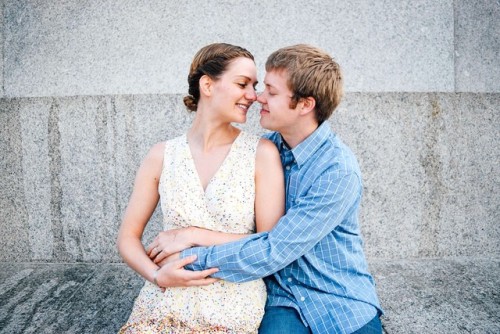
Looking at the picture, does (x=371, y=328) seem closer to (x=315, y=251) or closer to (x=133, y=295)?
(x=315, y=251)

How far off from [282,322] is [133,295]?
1.35m

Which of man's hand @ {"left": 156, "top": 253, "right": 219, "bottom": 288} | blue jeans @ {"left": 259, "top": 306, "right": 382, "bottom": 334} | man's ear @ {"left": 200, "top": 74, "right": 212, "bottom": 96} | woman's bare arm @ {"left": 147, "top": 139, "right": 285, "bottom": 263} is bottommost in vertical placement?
blue jeans @ {"left": 259, "top": 306, "right": 382, "bottom": 334}

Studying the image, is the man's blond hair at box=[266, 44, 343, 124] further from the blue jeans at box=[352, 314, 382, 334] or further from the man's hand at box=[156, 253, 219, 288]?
the blue jeans at box=[352, 314, 382, 334]

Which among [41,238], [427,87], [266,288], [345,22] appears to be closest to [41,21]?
[41,238]

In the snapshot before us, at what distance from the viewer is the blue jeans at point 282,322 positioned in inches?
80.4

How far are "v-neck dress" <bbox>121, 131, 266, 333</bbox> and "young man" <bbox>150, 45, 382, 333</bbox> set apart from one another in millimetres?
116

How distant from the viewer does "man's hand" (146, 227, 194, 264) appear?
2080mm

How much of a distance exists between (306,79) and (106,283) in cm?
205

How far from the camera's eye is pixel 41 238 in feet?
11.2

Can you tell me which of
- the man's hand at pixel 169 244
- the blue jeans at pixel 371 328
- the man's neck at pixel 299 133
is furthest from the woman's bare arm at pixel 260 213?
the blue jeans at pixel 371 328

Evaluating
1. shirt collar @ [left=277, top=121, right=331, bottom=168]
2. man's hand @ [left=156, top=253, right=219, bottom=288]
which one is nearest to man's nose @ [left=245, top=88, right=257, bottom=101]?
shirt collar @ [left=277, top=121, right=331, bottom=168]

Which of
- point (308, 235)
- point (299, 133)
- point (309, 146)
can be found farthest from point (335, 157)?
point (308, 235)

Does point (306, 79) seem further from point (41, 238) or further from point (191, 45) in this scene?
point (41, 238)

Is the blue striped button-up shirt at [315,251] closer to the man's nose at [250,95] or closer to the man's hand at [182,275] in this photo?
the man's hand at [182,275]
